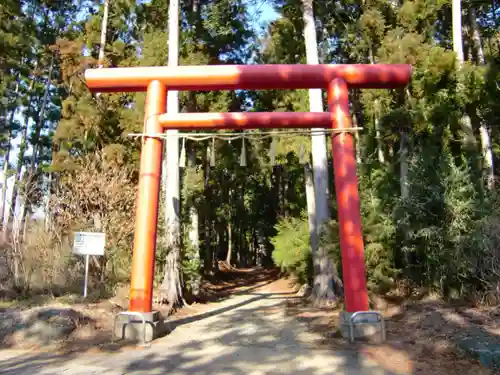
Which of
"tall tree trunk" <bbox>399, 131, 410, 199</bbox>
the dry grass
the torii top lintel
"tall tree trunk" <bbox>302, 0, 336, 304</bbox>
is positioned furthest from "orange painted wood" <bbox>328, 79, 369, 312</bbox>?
"tall tree trunk" <bbox>302, 0, 336, 304</bbox>

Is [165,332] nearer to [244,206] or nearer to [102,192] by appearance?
[102,192]

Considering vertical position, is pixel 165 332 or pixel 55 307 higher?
pixel 55 307

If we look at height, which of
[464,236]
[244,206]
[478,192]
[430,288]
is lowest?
[430,288]

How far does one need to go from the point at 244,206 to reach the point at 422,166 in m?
22.5

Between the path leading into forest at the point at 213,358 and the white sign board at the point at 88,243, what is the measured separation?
2.43 metres

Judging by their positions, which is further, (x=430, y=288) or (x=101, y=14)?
(x=101, y=14)

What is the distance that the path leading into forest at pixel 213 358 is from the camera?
14.8 feet

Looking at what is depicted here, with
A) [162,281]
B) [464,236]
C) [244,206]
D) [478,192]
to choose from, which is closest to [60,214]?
[162,281]

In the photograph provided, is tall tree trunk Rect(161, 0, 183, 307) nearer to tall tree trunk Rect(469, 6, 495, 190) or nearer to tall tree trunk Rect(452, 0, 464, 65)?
tall tree trunk Rect(452, 0, 464, 65)

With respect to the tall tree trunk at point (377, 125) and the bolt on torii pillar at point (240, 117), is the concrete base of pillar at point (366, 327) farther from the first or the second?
the tall tree trunk at point (377, 125)

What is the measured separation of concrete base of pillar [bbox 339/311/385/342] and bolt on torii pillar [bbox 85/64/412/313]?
48 cm

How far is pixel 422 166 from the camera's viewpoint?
8.50 m

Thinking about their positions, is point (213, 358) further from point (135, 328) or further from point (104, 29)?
point (104, 29)

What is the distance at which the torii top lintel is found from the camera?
21.4ft
